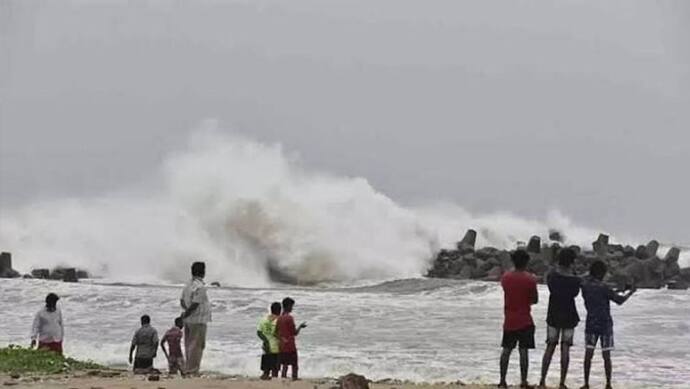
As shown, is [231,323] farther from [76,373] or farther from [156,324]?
[76,373]

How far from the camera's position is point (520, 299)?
9.73m

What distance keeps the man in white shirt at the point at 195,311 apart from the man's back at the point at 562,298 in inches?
136

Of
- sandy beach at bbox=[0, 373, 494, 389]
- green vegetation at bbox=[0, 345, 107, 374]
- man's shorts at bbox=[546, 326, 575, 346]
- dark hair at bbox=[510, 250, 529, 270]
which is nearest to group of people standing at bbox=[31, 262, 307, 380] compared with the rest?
green vegetation at bbox=[0, 345, 107, 374]

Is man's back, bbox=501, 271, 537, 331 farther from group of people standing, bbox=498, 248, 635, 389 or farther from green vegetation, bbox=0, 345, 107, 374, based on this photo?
green vegetation, bbox=0, 345, 107, 374

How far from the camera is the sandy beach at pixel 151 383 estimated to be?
382 inches

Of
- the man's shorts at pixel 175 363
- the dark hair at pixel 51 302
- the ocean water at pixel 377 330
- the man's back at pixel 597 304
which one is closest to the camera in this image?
the man's back at pixel 597 304

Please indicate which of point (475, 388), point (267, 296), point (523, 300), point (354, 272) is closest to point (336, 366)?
point (475, 388)

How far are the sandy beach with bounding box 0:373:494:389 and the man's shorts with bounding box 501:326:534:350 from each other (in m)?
0.82

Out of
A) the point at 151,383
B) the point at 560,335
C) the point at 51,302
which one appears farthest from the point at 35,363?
the point at 560,335

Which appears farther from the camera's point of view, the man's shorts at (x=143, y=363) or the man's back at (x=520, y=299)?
the man's shorts at (x=143, y=363)

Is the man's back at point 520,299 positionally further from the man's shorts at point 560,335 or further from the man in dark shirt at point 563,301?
the man's shorts at point 560,335

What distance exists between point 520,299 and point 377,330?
9.41m

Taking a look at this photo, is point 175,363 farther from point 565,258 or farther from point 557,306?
point 565,258

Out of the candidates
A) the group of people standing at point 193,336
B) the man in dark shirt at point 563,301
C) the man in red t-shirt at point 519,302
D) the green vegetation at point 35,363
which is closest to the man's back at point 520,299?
the man in red t-shirt at point 519,302
